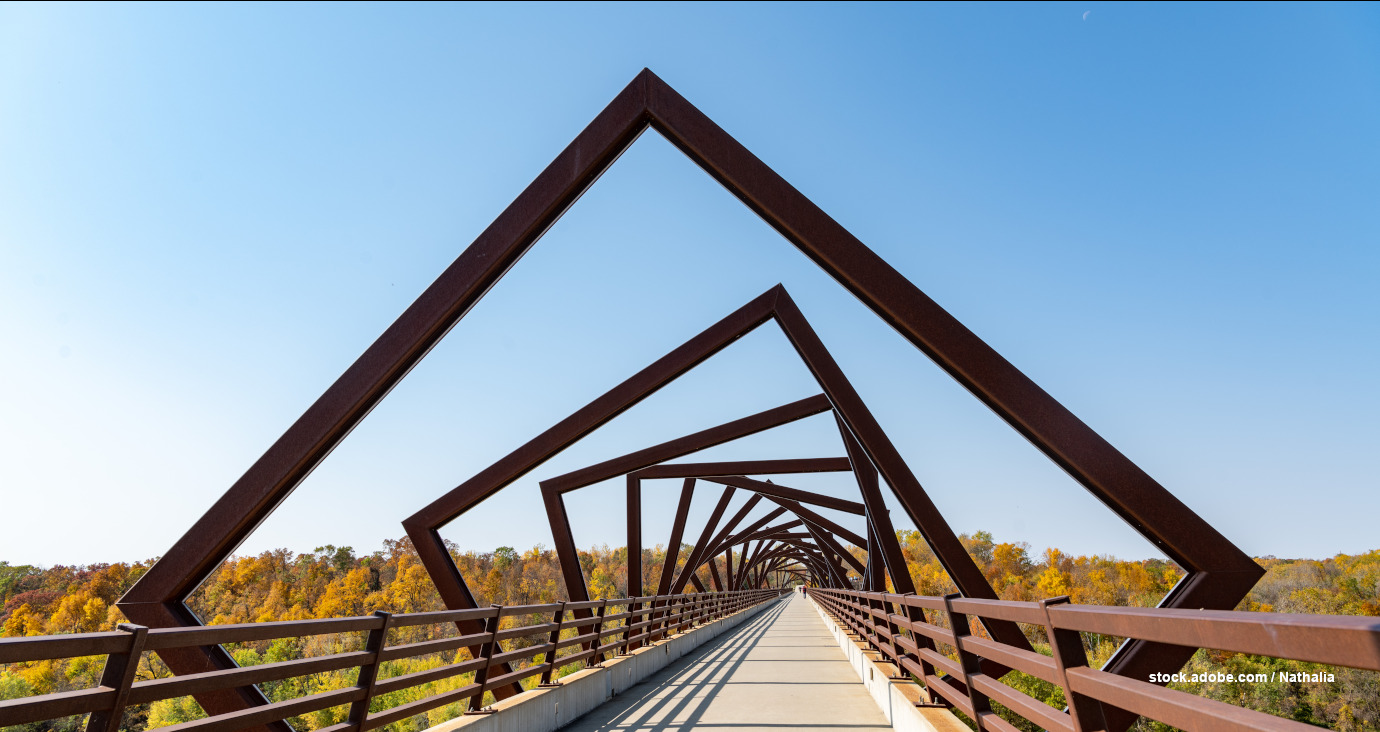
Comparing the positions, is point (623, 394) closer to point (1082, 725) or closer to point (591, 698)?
point (591, 698)

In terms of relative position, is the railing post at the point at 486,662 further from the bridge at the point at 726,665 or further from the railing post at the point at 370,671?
the railing post at the point at 370,671

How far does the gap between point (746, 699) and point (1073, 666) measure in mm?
6113

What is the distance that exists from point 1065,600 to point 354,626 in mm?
3960

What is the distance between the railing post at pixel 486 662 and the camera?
5816mm

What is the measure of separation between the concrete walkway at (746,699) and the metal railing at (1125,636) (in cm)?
203

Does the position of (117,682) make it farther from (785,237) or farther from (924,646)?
(924,646)

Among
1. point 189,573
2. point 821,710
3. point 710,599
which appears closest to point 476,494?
point 189,573

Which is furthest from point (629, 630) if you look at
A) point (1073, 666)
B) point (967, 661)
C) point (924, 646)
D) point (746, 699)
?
point (1073, 666)

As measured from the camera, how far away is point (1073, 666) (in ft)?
9.36

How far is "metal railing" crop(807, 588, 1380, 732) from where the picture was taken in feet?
4.71

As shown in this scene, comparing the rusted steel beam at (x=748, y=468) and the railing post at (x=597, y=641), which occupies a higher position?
the rusted steel beam at (x=748, y=468)

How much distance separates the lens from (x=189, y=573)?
625cm

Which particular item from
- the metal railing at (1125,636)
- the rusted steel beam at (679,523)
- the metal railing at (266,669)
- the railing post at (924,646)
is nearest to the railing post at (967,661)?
the metal railing at (1125,636)

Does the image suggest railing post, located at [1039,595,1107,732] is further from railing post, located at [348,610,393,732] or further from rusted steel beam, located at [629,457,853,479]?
rusted steel beam, located at [629,457,853,479]
